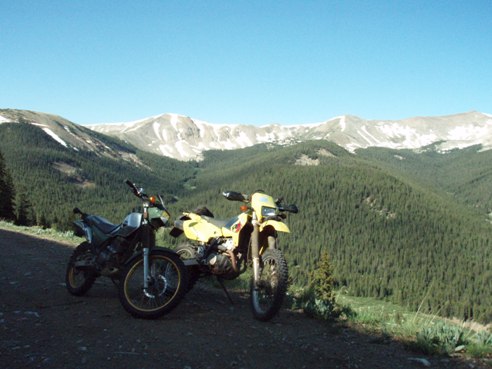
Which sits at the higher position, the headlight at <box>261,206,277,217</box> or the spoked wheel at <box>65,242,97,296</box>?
the headlight at <box>261,206,277,217</box>

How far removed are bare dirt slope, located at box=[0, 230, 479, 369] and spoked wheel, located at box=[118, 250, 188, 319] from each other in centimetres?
24

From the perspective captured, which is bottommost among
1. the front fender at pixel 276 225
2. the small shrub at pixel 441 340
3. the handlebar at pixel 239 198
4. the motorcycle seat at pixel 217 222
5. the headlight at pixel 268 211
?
the small shrub at pixel 441 340

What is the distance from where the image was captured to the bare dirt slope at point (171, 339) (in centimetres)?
562

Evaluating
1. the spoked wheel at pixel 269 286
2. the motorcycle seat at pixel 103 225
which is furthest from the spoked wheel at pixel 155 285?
the spoked wheel at pixel 269 286

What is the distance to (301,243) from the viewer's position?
196 metres

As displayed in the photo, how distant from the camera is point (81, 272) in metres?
9.28

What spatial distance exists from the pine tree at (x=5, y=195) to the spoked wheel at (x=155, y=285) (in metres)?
53.3

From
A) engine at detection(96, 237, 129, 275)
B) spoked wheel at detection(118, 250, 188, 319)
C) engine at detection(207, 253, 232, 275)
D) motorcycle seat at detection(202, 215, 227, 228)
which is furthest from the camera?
motorcycle seat at detection(202, 215, 227, 228)

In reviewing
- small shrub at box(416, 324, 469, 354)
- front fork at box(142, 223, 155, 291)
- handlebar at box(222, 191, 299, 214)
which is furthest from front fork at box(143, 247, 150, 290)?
small shrub at box(416, 324, 469, 354)

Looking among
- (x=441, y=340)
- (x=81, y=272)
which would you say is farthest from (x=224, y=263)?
(x=441, y=340)

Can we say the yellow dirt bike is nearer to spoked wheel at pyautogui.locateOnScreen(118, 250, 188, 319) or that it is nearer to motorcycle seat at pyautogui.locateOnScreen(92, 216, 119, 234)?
spoked wheel at pyautogui.locateOnScreen(118, 250, 188, 319)

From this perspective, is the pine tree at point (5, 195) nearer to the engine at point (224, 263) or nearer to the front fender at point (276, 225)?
the engine at point (224, 263)

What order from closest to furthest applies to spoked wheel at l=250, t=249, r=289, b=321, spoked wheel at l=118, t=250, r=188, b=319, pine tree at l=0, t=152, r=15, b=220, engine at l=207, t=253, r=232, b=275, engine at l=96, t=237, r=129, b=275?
spoked wheel at l=118, t=250, r=188, b=319 < spoked wheel at l=250, t=249, r=289, b=321 < engine at l=96, t=237, r=129, b=275 < engine at l=207, t=253, r=232, b=275 < pine tree at l=0, t=152, r=15, b=220

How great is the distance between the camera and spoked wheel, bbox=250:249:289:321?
7.79m
